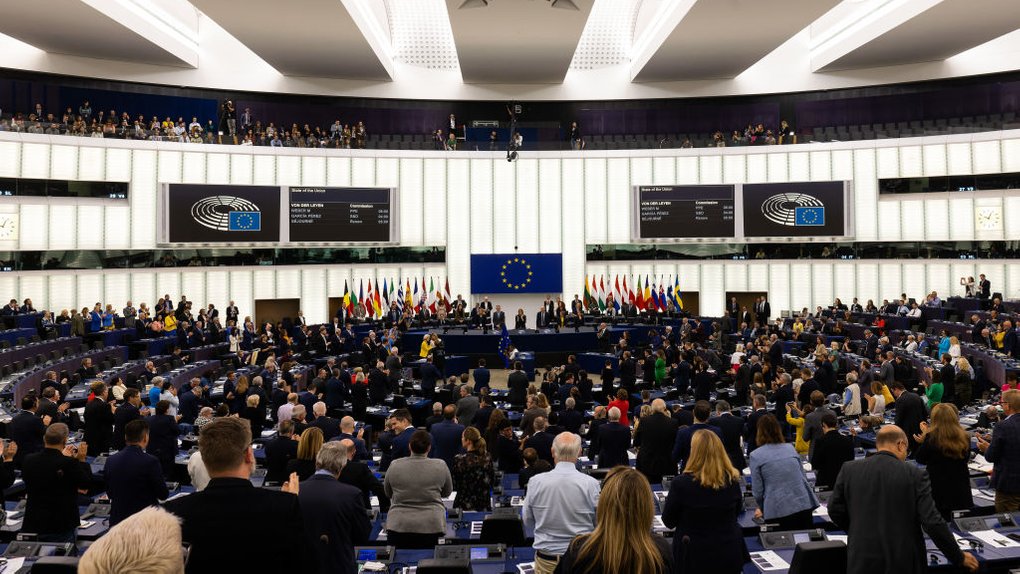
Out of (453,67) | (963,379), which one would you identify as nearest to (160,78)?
(453,67)

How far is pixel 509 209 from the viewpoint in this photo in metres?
32.7

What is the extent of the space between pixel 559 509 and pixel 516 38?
24386mm

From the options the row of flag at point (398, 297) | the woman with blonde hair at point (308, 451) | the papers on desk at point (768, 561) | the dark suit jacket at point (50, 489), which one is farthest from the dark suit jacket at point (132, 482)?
the row of flag at point (398, 297)

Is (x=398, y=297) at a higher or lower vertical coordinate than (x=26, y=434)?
higher

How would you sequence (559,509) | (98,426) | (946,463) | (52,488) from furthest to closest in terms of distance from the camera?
(98,426)
(946,463)
(52,488)
(559,509)

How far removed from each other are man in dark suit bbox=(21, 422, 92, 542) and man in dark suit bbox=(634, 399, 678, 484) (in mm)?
5571

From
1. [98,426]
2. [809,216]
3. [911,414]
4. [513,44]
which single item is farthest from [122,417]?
[809,216]

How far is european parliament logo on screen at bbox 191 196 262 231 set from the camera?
91.2 ft

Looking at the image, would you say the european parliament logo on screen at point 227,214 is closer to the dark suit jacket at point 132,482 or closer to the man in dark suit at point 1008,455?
the dark suit jacket at point 132,482

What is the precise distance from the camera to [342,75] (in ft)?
104

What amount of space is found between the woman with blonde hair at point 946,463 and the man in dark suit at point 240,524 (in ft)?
18.5

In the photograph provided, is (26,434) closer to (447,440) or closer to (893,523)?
(447,440)

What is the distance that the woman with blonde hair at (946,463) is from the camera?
20.9 feet

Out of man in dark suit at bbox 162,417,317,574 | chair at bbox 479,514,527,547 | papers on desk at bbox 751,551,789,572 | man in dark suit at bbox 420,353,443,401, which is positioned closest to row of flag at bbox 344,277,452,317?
man in dark suit at bbox 420,353,443,401
